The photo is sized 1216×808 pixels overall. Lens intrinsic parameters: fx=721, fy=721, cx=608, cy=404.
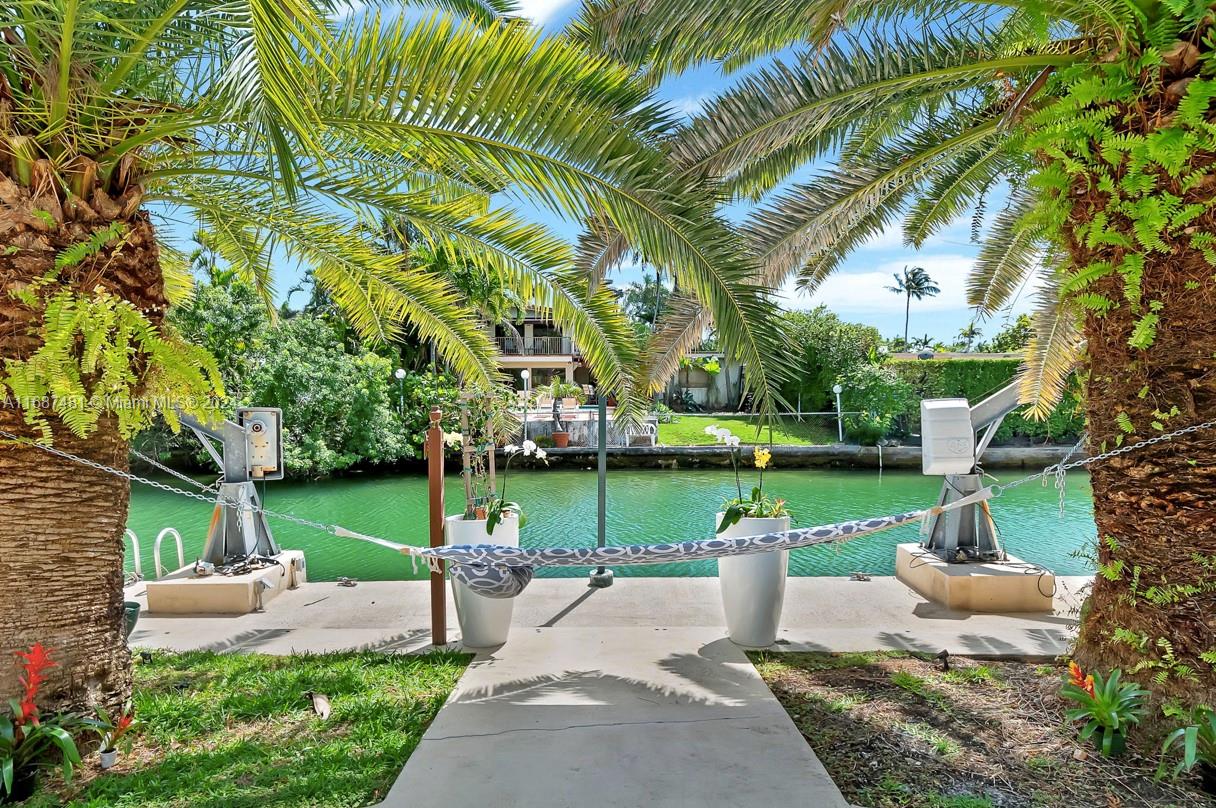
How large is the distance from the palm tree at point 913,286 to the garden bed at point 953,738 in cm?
5360

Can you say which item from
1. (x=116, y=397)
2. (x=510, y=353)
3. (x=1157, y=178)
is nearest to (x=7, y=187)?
(x=116, y=397)

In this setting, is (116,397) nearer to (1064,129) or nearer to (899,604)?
(1064,129)

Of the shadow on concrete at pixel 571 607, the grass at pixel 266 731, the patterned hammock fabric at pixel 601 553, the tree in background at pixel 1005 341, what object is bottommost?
the grass at pixel 266 731

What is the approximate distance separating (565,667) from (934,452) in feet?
9.32

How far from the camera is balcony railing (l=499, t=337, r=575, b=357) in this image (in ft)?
97.8

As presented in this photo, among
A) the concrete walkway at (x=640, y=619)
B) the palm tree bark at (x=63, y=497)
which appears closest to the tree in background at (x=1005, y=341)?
the concrete walkway at (x=640, y=619)

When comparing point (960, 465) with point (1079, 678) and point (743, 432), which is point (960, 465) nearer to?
point (1079, 678)

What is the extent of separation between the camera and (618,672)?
11.9ft

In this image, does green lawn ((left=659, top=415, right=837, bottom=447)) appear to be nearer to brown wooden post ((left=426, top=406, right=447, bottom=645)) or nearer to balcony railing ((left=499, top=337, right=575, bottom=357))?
balcony railing ((left=499, top=337, right=575, bottom=357))

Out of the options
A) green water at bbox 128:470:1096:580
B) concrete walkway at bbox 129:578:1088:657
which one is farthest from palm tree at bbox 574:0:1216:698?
green water at bbox 128:470:1096:580

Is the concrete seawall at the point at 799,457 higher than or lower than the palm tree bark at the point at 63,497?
lower

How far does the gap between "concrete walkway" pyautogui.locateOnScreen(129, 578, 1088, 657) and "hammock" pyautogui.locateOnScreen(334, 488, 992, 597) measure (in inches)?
38.5

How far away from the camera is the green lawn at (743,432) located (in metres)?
20.4

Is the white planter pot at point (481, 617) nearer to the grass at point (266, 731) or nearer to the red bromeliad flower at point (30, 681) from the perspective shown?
the grass at point (266, 731)
